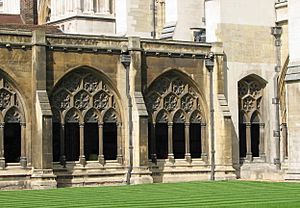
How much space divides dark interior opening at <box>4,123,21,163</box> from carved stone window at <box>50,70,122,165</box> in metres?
1.59

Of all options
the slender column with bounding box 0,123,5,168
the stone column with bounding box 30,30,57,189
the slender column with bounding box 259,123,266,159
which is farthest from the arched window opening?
the slender column with bounding box 0,123,5,168

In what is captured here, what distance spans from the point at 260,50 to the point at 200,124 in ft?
15.8

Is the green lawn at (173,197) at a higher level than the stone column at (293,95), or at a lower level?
lower

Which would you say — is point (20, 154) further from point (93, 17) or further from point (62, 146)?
point (93, 17)

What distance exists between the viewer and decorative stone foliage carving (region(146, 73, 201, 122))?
37.8 m

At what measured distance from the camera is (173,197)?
2572cm

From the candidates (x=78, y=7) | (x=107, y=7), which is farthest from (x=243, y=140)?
(x=107, y=7)

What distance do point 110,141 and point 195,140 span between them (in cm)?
440

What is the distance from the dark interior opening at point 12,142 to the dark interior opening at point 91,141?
3059mm

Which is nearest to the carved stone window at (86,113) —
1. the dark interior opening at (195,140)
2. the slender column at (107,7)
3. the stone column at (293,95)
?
→ the dark interior opening at (195,140)

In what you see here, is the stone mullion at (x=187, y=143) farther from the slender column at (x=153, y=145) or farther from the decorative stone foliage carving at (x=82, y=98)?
the decorative stone foliage carving at (x=82, y=98)

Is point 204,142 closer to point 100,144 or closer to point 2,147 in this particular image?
point 100,144

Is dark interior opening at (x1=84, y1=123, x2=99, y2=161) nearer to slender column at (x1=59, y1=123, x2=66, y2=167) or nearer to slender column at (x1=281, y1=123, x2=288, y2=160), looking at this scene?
slender column at (x1=59, y1=123, x2=66, y2=167)

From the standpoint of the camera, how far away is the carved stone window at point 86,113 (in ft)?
116
